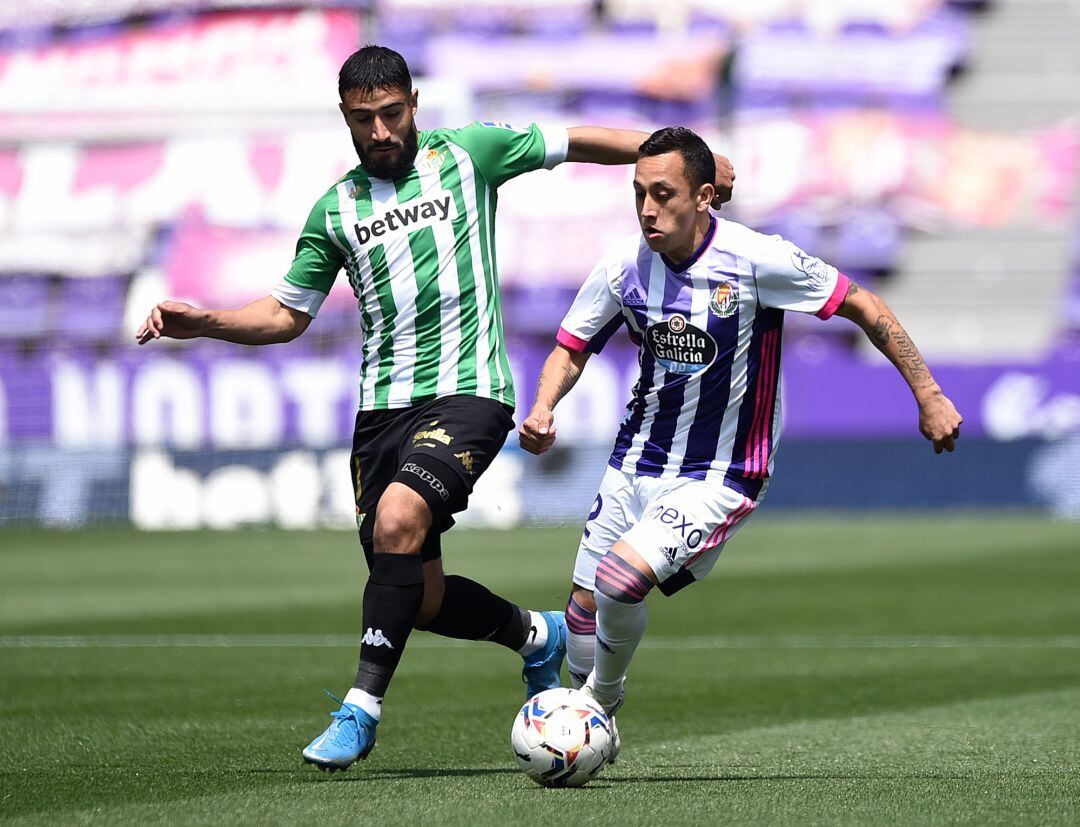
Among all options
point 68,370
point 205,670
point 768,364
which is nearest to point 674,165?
point 768,364

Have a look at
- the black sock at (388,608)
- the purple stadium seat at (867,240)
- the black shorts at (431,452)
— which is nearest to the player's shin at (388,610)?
the black sock at (388,608)

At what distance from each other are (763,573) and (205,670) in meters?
6.90

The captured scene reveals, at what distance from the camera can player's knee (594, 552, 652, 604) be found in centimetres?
528

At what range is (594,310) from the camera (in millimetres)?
5734

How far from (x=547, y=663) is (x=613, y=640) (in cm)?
80

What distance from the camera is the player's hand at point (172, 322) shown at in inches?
215

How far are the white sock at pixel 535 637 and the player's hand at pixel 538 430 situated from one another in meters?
1.01

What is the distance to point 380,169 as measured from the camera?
18.8 ft

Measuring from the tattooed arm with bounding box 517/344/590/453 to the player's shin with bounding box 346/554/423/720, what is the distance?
0.51m

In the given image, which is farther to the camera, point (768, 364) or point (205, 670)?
point (205, 670)

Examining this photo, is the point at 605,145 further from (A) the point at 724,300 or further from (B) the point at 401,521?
(B) the point at 401,521

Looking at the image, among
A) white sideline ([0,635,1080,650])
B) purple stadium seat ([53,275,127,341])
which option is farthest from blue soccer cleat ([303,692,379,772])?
purple stadium seat ([53,275,127,341])

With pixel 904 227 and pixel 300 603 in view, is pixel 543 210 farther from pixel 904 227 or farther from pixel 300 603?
pixel 300 603

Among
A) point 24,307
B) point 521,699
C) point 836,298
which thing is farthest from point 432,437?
point 24,307
